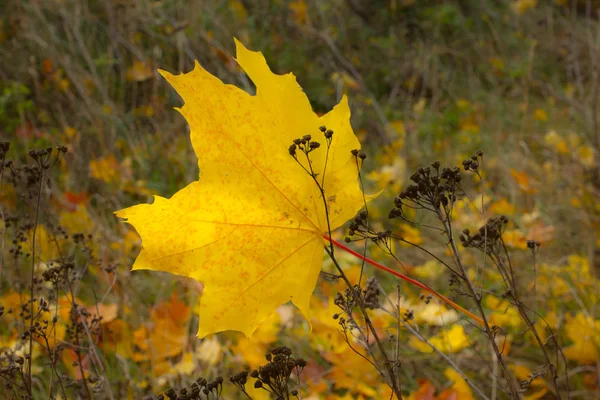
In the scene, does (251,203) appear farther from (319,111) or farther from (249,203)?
(319,111)

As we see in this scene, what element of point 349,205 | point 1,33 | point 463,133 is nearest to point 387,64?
point 463,133

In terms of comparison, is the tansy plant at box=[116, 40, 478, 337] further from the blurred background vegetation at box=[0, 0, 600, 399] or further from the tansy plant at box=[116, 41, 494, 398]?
the blurred background vegetation at box=[0, 0, 600, 399]

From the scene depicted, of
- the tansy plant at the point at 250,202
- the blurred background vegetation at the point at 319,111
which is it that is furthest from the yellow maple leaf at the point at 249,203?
the blurred background vegetation at the point at 319,111

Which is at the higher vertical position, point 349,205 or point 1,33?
point 1,33

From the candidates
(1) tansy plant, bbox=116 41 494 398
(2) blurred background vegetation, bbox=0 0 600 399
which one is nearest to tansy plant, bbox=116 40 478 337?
(1) tansy plant, bbox=116 41 494 398

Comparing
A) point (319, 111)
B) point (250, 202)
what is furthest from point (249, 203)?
point (319, 111)

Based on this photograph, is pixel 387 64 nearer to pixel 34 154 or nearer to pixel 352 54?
pixel 352 54
